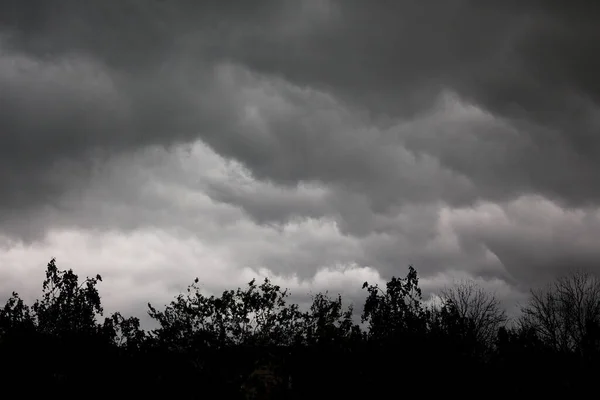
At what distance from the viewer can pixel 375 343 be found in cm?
2911

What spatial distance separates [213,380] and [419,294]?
19.0 m

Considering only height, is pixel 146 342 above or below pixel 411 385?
above

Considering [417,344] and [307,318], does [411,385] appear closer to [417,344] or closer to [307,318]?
[417,344]

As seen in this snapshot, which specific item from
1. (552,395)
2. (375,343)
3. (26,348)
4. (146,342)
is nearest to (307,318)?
(375,343)

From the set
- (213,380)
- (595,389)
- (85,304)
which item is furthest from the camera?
(85,304)

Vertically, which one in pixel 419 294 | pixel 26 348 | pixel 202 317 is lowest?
pixel 26 348

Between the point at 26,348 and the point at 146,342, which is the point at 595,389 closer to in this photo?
the point at 146,342

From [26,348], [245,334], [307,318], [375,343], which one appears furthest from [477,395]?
[26,348]

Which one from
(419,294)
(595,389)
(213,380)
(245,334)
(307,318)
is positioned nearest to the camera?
(213,380)

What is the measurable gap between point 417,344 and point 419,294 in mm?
12004

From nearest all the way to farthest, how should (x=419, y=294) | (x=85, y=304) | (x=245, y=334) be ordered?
(x=245, y=334), (x=419, y=294), (x=85, y=304)

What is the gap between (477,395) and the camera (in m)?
24.9

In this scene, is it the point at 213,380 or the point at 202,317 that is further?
the point at 202,317

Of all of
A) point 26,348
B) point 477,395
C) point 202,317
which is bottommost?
point 477,395
